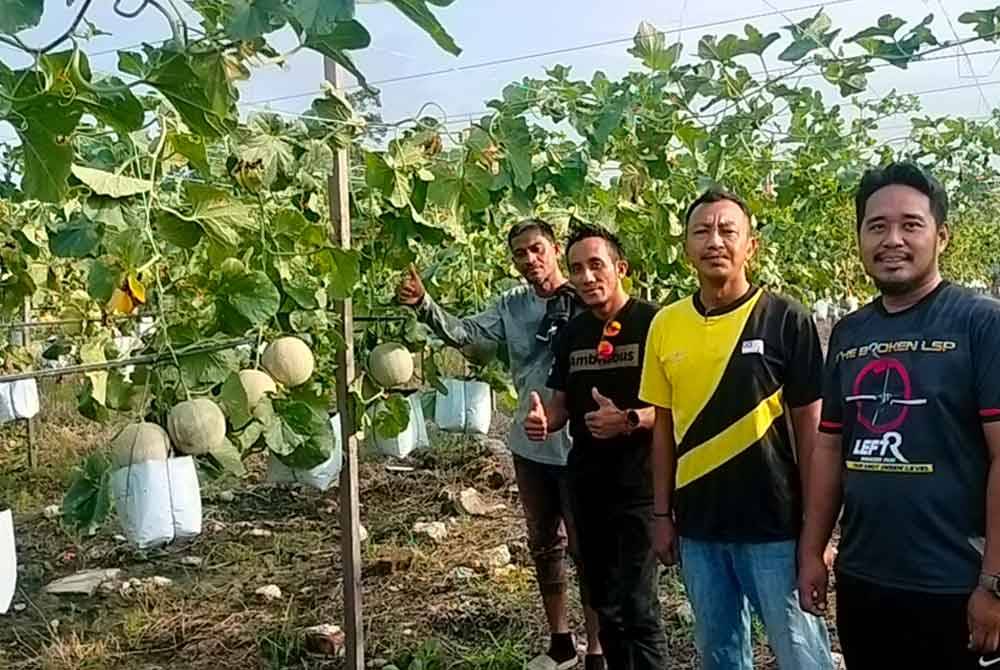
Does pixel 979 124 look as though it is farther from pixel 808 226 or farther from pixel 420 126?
pixel 420 126

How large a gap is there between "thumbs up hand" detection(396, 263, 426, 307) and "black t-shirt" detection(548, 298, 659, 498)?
54 cm

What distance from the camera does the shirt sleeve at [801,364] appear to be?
7.29ft

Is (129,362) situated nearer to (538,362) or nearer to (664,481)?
(664,481)

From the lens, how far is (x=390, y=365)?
2.95 metres

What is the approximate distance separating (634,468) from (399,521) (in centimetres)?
257

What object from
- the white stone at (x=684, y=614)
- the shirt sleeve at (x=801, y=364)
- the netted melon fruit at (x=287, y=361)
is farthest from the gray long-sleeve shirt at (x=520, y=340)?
the shirt sleeve at (x=801, y=364)

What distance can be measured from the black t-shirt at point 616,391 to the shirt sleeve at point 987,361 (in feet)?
3.33

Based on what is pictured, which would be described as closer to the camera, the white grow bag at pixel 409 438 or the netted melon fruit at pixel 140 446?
the netted melon fruit at pixel 140 446

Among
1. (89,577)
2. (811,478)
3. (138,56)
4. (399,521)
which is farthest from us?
(399,521)

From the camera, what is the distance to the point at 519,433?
3.35m

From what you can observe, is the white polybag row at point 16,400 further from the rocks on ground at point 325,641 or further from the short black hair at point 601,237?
the short black hair at point 601,237

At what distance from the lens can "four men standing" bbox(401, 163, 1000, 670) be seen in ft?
5.81

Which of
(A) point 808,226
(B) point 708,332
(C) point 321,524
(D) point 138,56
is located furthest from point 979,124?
(D) point 138,56

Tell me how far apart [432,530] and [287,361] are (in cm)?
244
